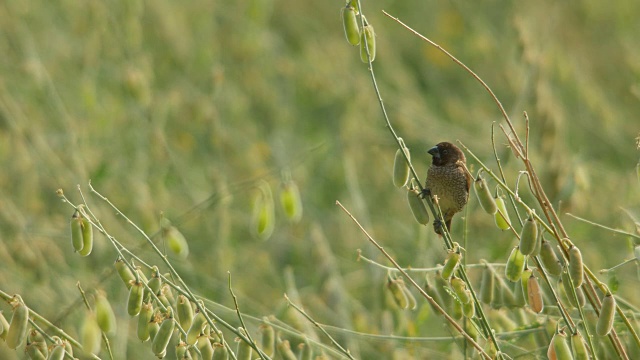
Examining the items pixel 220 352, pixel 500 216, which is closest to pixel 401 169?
pixel 500 216

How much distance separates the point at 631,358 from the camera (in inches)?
102

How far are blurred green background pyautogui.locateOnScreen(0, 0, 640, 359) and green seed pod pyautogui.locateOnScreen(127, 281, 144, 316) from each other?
4.05 feet

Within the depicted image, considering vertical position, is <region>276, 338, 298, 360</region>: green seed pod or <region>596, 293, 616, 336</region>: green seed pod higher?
<region>276, 338, 298, 360</region>: green seed pod

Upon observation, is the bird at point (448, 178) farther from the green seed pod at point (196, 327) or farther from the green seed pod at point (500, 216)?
the green seed pod at point (196, 327)

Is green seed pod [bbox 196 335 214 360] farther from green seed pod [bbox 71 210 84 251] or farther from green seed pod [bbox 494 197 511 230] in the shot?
green seed pod [bbox 494 197 511 230]

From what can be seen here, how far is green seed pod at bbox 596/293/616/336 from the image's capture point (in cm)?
222

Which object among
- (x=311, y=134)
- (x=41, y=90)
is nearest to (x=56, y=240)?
(x=41, y=90)

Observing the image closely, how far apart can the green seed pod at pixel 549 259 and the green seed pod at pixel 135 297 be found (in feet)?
3.19

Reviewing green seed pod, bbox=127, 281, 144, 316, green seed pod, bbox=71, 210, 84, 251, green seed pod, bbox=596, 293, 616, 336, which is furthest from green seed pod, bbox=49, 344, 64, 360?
green seed pod, bbox=596, 293, 616, 336

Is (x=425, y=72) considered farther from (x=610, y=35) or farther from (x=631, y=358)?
(x=631, y=358)

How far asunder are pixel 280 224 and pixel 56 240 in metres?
1.41

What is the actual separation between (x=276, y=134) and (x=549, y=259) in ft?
14.0

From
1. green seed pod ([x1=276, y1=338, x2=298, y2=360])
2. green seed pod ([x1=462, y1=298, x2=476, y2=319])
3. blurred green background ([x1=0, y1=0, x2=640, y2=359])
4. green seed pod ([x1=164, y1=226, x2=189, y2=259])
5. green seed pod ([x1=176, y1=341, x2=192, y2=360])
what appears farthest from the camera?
blurred green background ([x1=0, y1=0, x2=640, y2=359])

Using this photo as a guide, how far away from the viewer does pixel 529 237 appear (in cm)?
223
